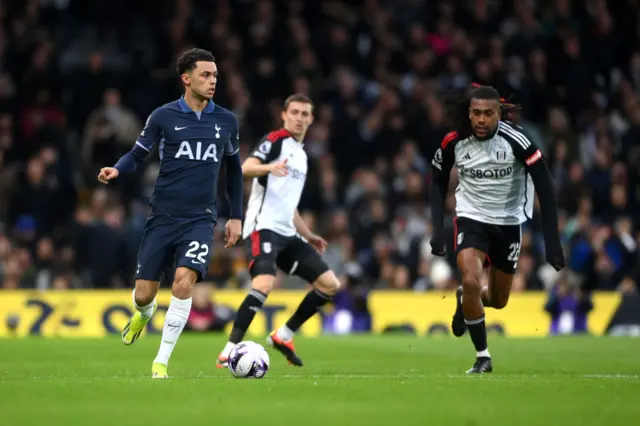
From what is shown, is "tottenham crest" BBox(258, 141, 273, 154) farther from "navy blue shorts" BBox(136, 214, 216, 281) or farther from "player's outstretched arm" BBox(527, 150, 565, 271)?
"player's outstretched arm" BBox(527, 150, 565, 271)

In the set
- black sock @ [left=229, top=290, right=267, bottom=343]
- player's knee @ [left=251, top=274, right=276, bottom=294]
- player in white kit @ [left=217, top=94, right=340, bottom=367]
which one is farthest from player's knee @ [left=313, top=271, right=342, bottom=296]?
black sock @ [left=229, top=290, right=267, bottom=343]

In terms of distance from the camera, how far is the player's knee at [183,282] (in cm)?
993

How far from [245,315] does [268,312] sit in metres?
7.07

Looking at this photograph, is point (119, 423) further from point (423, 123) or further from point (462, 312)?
point (423, 123)

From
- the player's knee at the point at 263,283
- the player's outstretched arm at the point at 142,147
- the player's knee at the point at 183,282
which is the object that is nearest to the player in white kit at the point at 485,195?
the player's knee at the point at 263,283

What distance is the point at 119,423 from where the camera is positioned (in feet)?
22.6

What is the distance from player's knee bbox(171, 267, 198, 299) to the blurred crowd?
9.75m

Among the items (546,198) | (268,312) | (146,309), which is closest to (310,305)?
(146,309)

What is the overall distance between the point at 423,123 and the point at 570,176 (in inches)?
115

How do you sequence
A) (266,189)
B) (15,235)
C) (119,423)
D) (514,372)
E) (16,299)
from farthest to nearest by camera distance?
(15,235)
(16,299)
(266,189)
(514,372)
(119,423)

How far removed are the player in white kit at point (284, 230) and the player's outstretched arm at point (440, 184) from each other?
1.73 meters

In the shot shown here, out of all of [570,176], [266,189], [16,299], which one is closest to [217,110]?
[266,189]

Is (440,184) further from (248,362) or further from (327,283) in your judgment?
(248,362)

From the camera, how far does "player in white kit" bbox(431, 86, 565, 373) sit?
1091cm
